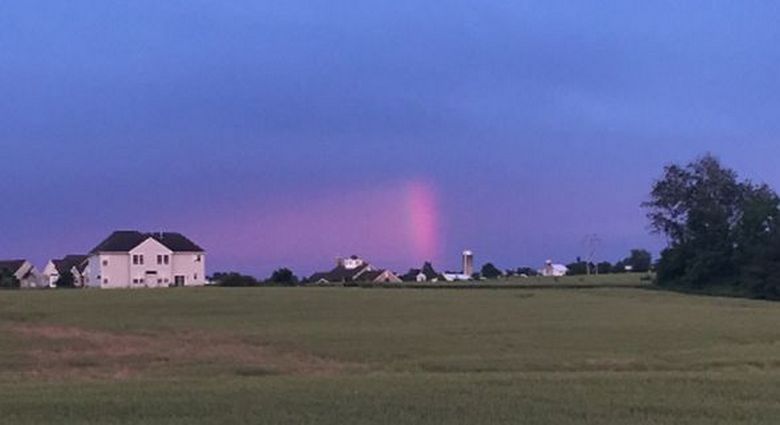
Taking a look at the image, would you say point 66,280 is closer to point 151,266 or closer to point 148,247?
point 151,266

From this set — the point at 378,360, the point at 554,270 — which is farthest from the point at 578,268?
the point at 378,360

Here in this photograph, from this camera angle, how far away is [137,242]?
130250 millimetres

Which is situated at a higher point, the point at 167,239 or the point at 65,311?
the point at 167,239

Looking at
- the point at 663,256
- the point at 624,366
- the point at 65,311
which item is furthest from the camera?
the point at 663,256

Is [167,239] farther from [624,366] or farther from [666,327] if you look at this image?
[624,366]

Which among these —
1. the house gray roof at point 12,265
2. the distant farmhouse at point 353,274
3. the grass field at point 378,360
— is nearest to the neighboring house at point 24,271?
the house gray roof at point 12,265

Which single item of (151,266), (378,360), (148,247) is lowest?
(378,360)

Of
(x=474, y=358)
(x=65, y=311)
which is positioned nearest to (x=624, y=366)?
(x=474, y=358)

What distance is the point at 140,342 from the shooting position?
41.0 m

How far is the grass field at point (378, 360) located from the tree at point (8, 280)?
51024mm

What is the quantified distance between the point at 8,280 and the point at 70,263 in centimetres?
3131

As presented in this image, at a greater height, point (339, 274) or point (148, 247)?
point (148, 247)

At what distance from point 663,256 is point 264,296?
229 ft

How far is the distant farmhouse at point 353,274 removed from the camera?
164875 millimetres
